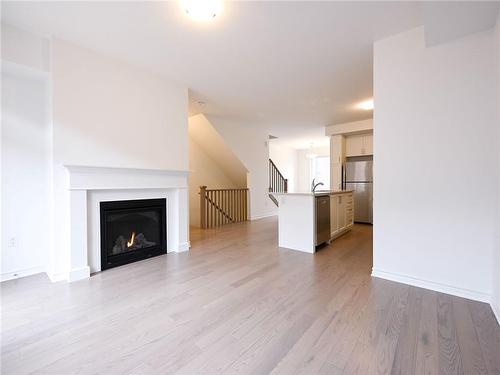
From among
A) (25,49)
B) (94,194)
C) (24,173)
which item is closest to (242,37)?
(25,49)

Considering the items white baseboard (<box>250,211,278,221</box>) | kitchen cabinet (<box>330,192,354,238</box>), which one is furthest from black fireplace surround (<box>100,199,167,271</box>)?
white baseboard (<box>250,211,278,221</box>)

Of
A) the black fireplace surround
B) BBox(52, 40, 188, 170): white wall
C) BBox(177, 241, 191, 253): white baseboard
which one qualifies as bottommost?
BBox(177, 241, 191, 253): white baseboard

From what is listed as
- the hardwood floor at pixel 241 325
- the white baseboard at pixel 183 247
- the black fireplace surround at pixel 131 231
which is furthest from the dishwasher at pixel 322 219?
the black fireplace surround at pixel 131 231

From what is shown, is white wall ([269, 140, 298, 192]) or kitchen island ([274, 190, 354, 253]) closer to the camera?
kitchen island ([274, 190, 354, 253])

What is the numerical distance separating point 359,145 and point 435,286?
4699 millimetres

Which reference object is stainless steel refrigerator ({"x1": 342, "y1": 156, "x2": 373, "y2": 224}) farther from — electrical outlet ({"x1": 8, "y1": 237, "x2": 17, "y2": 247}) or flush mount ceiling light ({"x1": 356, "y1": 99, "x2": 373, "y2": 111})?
electrical outlet ({"x1": 8, "y1": 237, "x2": 17, "y2": 247})

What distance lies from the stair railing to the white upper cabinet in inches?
125

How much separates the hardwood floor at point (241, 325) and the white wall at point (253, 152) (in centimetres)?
387

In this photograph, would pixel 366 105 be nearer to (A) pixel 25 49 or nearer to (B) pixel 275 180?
(B) pixel 275 180

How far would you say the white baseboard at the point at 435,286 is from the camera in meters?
2.08

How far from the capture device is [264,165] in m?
7.21

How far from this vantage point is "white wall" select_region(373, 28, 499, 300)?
6.75ft

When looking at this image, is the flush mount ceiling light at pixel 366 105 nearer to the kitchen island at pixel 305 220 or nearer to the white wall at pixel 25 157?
the kitchen island at pixel 305 220

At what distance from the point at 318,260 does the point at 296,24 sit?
2.83m
